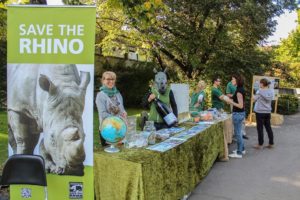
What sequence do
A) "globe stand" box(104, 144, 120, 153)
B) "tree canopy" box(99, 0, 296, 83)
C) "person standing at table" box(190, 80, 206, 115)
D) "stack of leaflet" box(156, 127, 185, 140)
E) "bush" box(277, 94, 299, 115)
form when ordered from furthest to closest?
"bush" box(277, 94, 299, 115) → "tree canopy" box(99, 0, 296, 83) → "person standing at table" box(190, 80, 206, 115) → "stack of leaflet" box(156, 127, 185, 140) → "globe stand" box(104, 144, 120, 153)

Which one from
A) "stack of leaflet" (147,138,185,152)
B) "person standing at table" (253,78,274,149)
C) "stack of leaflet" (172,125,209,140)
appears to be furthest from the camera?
"person standing at table" (253,78,274,149)

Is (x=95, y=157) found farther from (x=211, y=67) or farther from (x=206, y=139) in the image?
(x=211, y=67)

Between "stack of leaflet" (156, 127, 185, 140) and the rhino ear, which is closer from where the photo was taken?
the rhino ear

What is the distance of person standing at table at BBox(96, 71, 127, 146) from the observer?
460 cm

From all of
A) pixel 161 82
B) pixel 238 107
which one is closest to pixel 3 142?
pixel 161 82

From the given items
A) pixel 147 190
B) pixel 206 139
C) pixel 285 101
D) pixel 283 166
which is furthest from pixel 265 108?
pixel 285 101

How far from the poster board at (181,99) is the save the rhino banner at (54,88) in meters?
3.19

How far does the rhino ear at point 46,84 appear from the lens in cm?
361

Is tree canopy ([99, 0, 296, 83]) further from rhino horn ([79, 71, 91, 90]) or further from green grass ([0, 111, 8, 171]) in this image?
rhino horn ([79, 71, 91, 90])

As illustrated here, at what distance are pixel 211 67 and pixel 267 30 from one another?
2637 mm

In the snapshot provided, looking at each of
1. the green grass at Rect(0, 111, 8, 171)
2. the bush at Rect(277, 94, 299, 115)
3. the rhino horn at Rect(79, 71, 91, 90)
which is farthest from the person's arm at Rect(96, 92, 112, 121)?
the bush at Rect(277, 94, 299, 115)

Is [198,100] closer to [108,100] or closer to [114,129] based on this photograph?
[108,100]

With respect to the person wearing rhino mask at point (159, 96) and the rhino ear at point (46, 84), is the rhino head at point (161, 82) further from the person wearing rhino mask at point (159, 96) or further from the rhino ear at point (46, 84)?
the rhino ear at point (46, 84)

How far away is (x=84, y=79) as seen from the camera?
3.61 m
